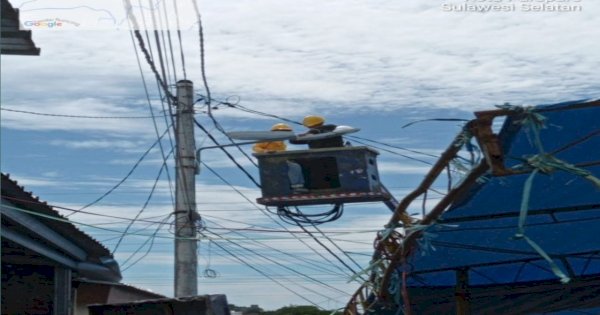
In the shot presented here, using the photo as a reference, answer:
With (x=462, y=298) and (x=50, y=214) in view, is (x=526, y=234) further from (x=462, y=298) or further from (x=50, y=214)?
(x=50, y=214)

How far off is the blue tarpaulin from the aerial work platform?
1.96 m

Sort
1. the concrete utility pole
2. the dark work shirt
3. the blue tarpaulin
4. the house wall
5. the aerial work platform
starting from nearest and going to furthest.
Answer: the blue tarpaulin → the house wall → the aerial work platform → the dark work shirt → the concrete utility pole

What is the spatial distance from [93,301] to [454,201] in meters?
6.88

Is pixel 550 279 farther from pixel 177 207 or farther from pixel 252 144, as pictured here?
pixel 177 207

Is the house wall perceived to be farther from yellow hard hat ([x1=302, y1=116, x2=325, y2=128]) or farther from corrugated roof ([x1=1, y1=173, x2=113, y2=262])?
yellow hard hat ([x1=302, y1=116, x2=325, y2=128])

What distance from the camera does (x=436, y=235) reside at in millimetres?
6629

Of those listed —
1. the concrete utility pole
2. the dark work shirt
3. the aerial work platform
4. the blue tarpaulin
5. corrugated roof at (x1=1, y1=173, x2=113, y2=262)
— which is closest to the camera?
the blue tarpaulin

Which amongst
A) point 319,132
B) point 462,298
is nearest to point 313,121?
point 319,132

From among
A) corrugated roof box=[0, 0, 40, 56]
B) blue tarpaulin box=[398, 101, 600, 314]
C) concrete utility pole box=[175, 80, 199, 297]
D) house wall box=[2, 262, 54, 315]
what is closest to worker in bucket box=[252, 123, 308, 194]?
concrete utility pole box=[175, 80, 199, 297]

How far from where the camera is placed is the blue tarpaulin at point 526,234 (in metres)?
5.27

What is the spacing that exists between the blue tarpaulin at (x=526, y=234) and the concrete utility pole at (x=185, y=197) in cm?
328

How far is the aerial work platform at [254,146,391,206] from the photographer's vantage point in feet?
34.6

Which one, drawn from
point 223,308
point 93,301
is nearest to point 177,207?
point 93,301

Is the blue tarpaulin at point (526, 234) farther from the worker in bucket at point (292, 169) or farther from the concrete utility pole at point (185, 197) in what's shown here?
the concrete utility pole at point (185, 197)
